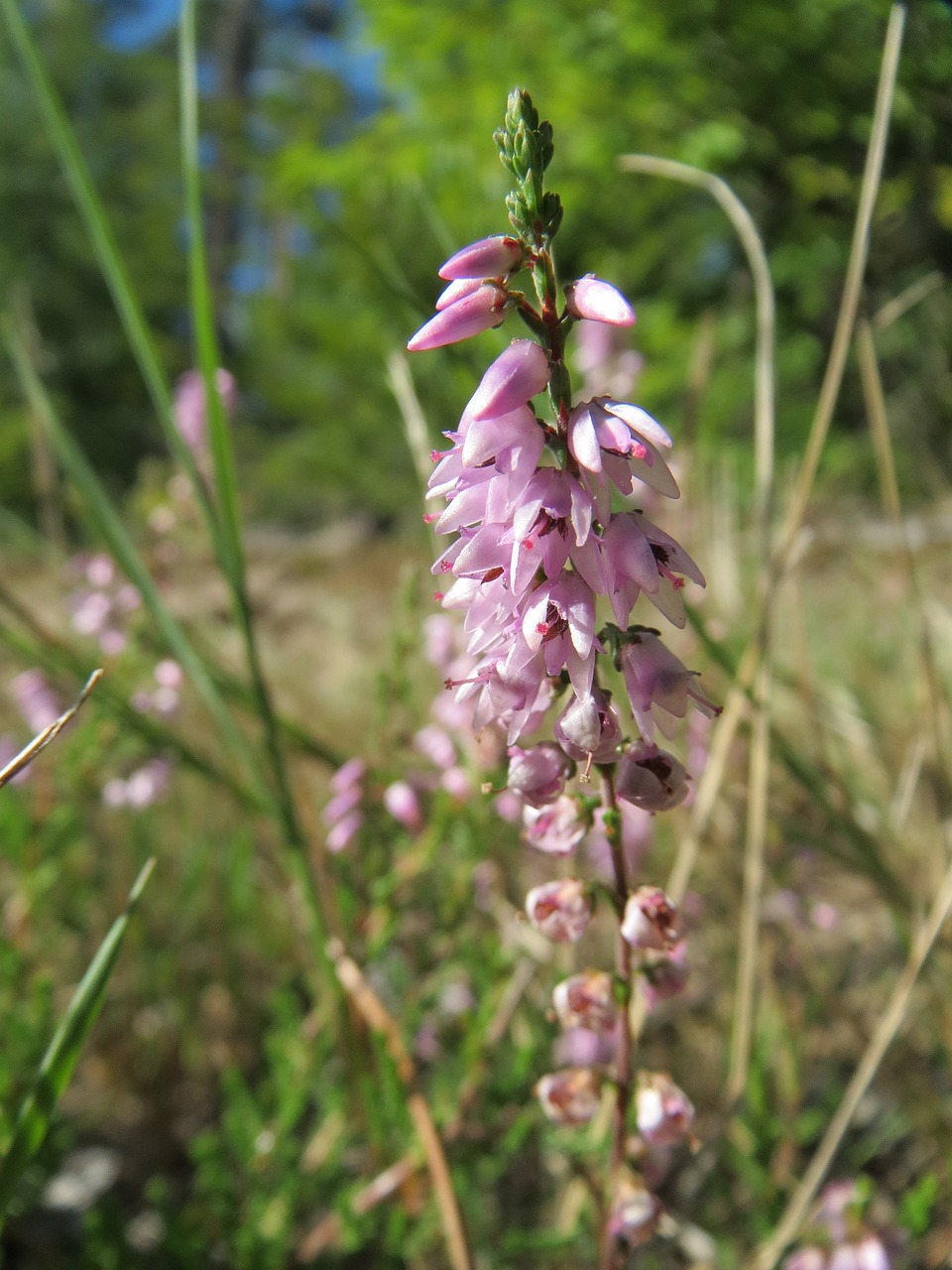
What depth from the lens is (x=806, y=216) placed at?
18.7 feet

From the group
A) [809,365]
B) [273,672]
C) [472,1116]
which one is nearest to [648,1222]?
[472,1116]

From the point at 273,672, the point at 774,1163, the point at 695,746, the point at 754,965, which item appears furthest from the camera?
the point at 273,672

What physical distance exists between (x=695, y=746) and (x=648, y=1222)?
3.37 feet

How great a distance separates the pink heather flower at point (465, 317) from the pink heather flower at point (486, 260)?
11 millimetres

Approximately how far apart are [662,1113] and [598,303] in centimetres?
59

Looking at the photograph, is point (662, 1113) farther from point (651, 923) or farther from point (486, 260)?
point (486, 260)

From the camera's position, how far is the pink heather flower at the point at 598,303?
549mm

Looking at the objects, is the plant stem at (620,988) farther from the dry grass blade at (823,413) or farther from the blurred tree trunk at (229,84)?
the blurred tree trunk at (229,84)

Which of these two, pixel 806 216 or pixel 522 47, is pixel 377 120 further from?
pixel 806 216

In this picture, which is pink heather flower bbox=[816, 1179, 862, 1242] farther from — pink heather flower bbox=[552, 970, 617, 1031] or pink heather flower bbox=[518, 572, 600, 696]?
pink heather flower bbox=[518, 572, 600, 696]

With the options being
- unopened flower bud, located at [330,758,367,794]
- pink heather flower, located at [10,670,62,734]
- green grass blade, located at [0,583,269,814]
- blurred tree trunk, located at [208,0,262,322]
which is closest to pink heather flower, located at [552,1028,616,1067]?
unopened flower bud, located at [330,758,367,794]

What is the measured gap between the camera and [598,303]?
0.56 m

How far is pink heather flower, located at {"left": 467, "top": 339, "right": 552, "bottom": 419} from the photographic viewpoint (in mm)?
549

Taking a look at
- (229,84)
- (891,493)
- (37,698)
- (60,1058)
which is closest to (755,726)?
(891,493)
